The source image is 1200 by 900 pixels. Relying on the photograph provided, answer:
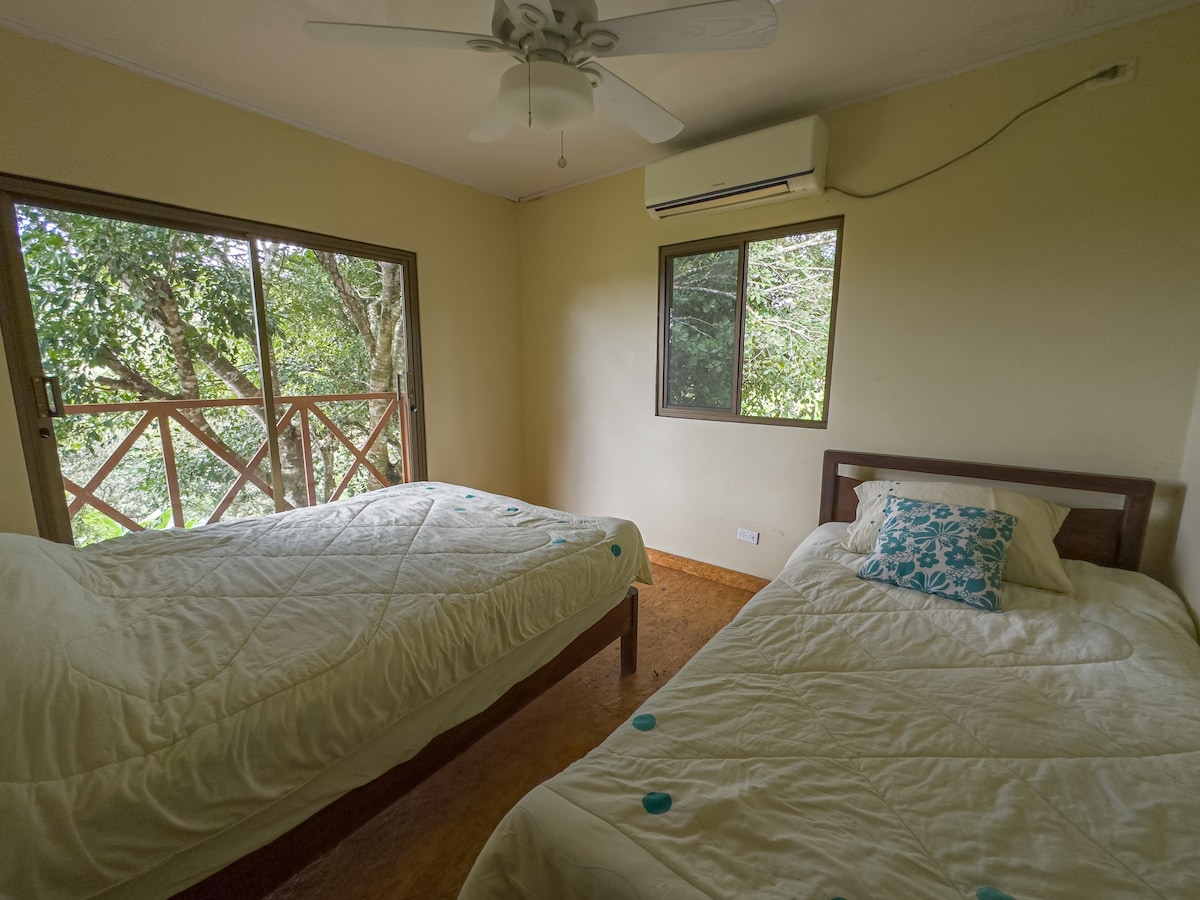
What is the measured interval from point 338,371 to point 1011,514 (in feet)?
12.8

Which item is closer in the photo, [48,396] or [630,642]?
[48,396]

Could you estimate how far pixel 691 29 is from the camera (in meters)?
1.29

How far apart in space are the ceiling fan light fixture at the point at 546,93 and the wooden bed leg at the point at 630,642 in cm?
176

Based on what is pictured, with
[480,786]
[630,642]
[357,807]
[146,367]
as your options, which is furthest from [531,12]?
[146,367]

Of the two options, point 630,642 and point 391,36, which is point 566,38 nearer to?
point 391,36

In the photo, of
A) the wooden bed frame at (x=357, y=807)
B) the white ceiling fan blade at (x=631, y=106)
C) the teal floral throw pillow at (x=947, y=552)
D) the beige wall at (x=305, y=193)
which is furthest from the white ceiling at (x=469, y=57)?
the wooden bed frame at (x=357, y=807)

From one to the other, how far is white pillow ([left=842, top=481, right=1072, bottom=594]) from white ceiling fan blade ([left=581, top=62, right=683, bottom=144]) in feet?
5.67

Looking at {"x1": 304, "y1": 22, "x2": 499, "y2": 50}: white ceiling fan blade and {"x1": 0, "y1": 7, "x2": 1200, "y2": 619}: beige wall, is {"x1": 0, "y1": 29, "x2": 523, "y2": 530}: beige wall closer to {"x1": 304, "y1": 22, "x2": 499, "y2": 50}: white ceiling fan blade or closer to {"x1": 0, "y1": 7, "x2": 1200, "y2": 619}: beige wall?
{"x1": 0, "y1": 7, "x2": 1200, "y2": 619}: beige wall

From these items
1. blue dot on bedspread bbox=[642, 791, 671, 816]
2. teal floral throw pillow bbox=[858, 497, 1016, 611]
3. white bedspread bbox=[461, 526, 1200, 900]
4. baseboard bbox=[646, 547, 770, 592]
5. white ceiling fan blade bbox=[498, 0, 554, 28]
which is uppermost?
white ceiling fan blade bbox=[498, 0, 554, 28]

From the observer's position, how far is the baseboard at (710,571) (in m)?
2.87

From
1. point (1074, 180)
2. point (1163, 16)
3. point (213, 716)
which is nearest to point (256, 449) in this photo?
point (213, 716)

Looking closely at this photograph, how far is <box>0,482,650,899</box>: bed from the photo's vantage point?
2.63 feet

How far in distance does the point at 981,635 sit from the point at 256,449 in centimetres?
385

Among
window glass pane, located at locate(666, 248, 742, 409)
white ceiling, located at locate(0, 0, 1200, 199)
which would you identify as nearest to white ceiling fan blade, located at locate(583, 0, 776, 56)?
white ceiling, located at locate(0, 0, 1200, 199)
